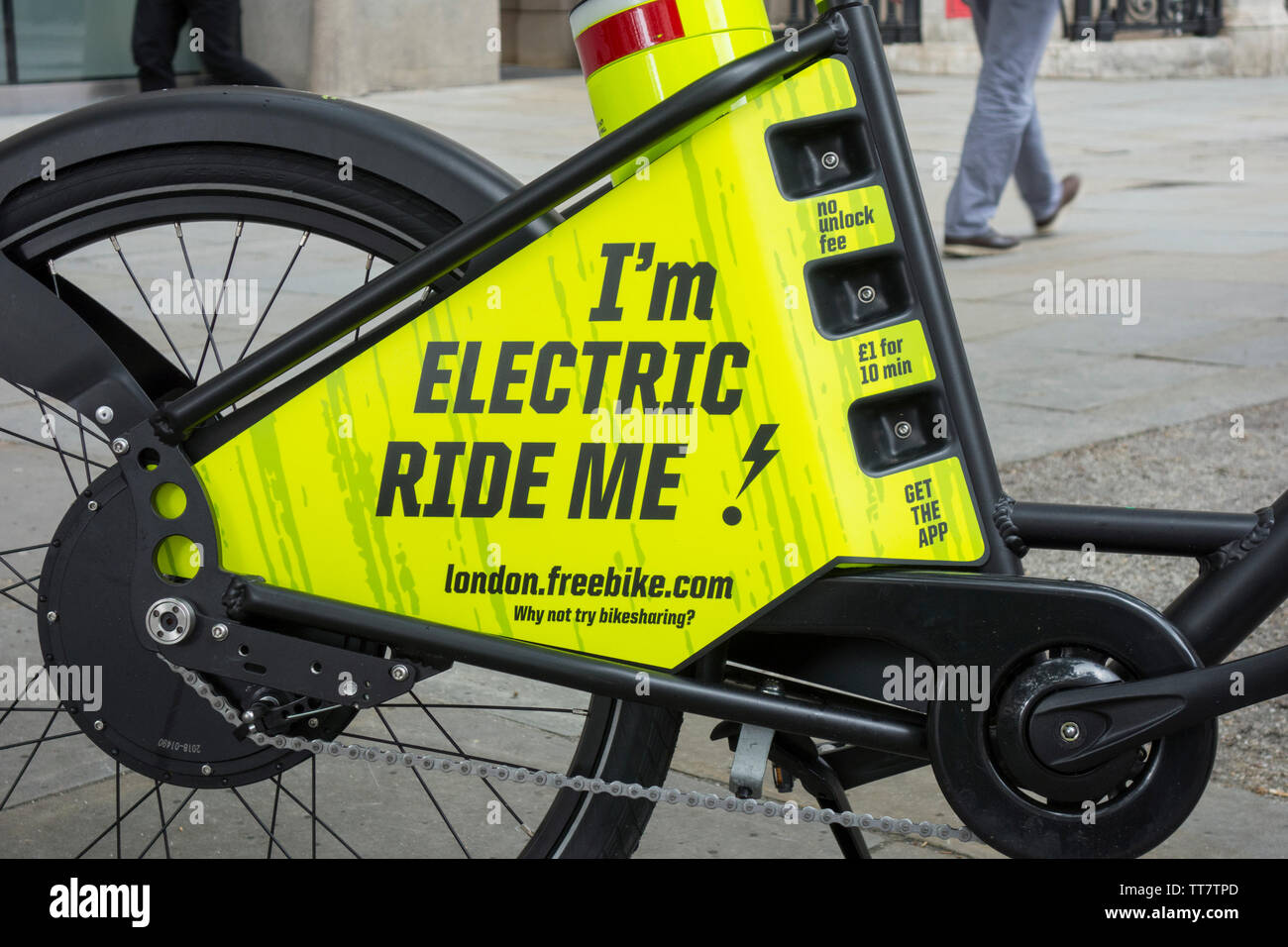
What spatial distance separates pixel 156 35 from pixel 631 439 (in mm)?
7125

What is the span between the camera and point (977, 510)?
79.0 inches

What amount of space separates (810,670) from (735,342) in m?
0.43

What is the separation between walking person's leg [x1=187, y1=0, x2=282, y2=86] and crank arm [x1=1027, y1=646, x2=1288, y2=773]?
6.86 meters

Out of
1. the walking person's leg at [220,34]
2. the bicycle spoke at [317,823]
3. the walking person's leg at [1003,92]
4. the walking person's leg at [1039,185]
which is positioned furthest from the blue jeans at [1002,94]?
the bicycle spoke at [317,823]

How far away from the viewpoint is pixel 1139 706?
1.91 metres

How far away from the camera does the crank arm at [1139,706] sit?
6.26 ft

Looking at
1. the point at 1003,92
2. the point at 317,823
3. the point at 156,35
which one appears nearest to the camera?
the point at 317,823

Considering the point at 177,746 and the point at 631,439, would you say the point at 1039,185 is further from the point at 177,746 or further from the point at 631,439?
the point at 177,746

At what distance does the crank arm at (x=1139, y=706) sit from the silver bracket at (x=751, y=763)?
0.32 m

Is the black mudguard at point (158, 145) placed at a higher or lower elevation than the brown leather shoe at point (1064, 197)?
higher

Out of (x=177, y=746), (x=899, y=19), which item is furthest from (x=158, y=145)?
(x=899, y=19)

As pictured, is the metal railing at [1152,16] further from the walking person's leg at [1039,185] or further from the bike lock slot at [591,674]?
the bike lock slot at [591,674]

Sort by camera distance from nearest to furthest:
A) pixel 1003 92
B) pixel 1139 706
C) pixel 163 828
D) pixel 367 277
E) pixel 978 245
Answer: pixel 1139 706
pixel 367 277
pixel 163 828
pixel 1003 92
pixel 978 245
